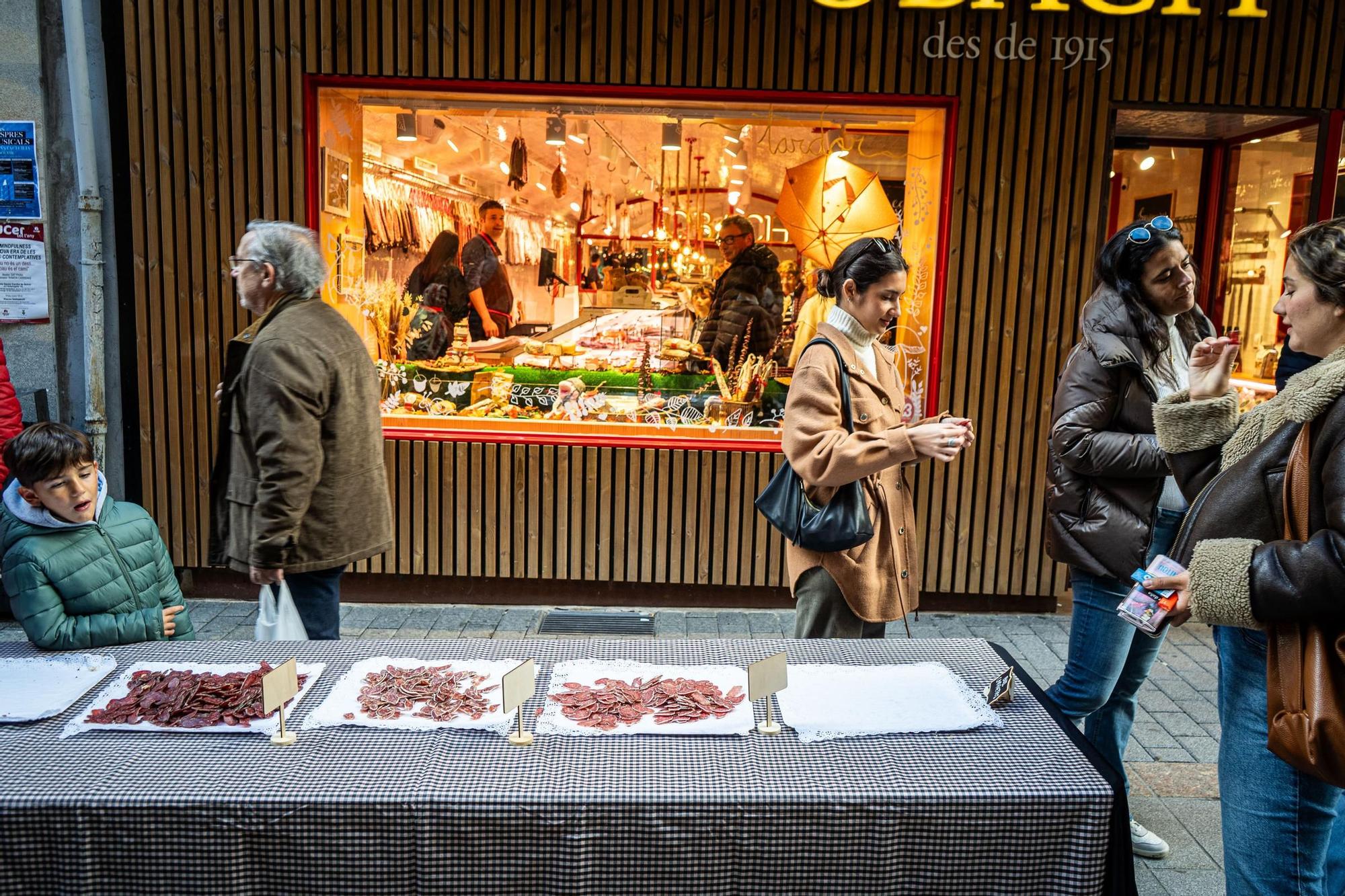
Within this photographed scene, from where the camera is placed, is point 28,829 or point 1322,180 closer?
point 28,829

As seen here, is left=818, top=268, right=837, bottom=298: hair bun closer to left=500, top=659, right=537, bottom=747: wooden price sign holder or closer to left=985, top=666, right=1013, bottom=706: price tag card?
left=985, top=666, right=1013, bottom=706: price tag card

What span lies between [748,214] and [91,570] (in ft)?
13.9

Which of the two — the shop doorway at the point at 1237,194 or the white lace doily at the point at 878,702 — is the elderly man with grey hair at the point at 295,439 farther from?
the shop doorway at the point at 1237,194

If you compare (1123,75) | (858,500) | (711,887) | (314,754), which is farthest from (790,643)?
(1123,75)

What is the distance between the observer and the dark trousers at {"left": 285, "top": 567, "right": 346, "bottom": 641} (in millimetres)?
3518

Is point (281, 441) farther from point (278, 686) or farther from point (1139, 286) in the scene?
point (1139, 286)

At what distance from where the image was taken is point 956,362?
5.80 metres

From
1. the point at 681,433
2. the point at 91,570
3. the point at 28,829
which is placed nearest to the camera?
the point at 28,829

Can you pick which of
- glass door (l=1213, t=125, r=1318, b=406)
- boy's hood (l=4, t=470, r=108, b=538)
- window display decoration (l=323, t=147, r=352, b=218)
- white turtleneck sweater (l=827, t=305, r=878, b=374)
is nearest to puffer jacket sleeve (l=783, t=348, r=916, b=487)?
white turtleneck sweater (l=827, t=305, r=878, b=374)

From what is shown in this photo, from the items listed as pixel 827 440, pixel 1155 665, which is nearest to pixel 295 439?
pixel 827 440

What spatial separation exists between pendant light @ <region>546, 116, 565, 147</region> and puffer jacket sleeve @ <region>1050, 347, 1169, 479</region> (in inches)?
146

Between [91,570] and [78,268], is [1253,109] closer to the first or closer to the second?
[91,570]

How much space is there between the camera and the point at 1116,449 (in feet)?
10.1

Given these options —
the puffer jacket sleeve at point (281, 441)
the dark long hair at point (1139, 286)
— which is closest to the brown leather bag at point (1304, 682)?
the dark long hair at point (1139, 286)
